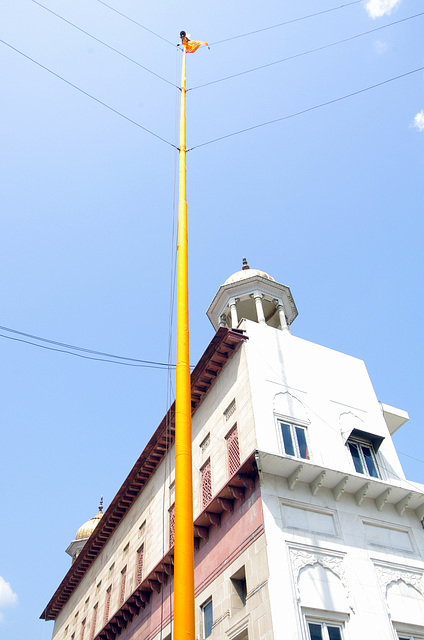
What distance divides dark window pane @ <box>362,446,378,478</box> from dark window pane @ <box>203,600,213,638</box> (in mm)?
7119

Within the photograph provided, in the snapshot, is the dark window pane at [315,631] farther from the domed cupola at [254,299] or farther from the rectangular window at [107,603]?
the rectangular window at [107,603]

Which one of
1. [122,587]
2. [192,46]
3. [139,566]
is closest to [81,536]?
[122,587]

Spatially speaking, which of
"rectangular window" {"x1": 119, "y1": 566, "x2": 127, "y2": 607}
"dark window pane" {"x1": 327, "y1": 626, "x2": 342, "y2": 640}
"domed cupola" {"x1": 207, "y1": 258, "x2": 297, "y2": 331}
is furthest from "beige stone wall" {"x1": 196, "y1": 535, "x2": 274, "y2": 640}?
"domed cupola" {"x1": 207, "y1": 258, "x2": 297, "y2": 331}

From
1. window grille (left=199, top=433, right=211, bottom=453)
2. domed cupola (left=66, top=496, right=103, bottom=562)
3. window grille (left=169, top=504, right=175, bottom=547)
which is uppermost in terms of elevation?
domed cupola (left=66, top=496, right=103, bottom=562)

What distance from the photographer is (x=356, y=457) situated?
788 inches

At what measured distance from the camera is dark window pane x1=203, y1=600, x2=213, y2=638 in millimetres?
17344

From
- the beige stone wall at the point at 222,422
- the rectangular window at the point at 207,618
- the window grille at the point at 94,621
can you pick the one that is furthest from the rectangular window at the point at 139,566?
the rectangular window at the point at 207,618

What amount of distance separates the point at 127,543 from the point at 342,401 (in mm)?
14132

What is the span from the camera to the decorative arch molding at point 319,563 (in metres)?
15.4

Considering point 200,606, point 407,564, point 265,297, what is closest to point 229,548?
point 200,606

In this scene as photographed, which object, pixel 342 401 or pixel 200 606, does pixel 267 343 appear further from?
pixel 200 606

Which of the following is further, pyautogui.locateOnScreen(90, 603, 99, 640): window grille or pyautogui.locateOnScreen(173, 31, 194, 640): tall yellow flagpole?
pyautogui.locateOnScreen(90, 603, 99, 640): window grille

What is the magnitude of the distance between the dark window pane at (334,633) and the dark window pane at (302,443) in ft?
16.9

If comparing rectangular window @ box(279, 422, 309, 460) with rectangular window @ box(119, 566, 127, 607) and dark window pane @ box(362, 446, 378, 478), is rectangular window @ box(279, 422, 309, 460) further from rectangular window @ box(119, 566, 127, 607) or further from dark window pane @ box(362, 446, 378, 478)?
rectangular window @ box(119, 566, 127, 607)
